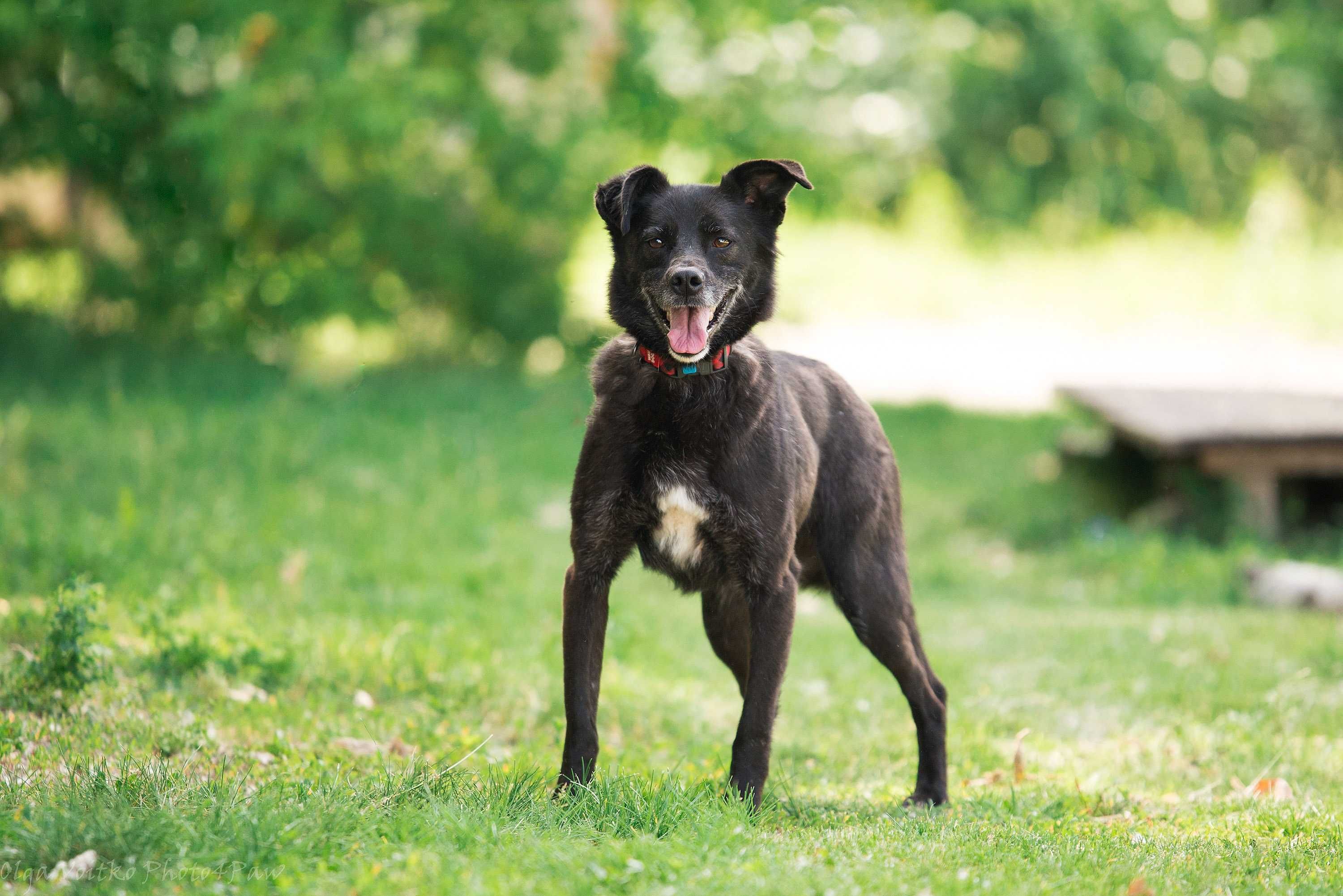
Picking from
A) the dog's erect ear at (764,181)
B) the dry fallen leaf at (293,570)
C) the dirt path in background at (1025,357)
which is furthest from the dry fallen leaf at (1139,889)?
the dirt path in background at (1025,357)

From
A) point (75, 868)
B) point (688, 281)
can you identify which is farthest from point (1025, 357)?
point (75, 868)

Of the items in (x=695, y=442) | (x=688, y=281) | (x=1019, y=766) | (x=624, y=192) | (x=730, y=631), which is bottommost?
(x=1019, y=766)

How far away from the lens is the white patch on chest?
12.0 ft

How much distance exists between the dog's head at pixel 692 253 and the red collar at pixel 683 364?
2 cm

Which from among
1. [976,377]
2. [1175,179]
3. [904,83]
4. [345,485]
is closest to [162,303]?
[345,485]

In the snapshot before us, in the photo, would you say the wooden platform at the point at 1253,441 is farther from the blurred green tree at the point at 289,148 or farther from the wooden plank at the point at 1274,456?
the blurred green tree at the point at 289,148

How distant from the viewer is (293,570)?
658cm

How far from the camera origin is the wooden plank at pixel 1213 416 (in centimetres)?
844

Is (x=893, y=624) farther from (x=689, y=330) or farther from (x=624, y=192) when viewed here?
(x=624, y=192)

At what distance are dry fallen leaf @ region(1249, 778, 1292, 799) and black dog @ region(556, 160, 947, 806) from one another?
167 centimetres

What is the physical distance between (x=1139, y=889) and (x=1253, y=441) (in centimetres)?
600

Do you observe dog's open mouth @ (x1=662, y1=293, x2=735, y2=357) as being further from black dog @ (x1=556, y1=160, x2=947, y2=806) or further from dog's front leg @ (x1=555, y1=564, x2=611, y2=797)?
dog's front leg @ (x1=555, y1=564, x2=611, y2=797)

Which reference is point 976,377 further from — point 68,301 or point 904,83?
point 68,301

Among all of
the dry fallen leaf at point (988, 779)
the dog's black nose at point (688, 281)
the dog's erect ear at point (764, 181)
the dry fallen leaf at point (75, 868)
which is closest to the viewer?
the dry fallen leaf at point (75, 868)
